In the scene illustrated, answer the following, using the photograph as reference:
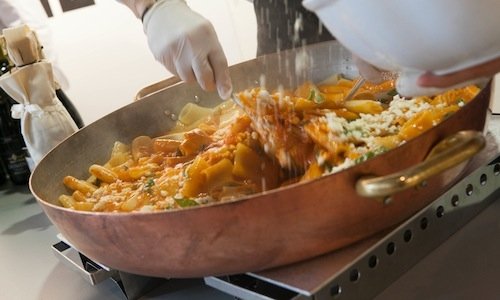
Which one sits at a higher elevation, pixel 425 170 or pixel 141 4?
pixel 141 4

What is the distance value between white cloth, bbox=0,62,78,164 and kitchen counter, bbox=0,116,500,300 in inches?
6.4

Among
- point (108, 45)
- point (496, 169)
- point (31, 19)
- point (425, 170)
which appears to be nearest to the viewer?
point (425, 170)

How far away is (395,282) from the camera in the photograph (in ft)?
Result: 2.19

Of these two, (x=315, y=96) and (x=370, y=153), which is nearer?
(x=370, y=153)

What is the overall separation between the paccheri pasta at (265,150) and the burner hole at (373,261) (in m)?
0.11

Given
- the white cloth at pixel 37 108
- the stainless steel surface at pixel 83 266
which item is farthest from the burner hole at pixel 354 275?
the white cloth at pixel 37 108

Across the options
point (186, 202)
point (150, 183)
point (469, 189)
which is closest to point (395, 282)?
point (469, 189)

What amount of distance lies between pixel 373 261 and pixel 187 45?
43cm

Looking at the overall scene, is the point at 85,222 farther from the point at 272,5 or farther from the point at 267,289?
the point at 272,5

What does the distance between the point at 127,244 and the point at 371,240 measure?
263 mm

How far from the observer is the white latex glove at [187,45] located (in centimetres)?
87

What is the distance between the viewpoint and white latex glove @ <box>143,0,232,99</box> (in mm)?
868

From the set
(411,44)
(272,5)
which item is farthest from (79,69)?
(411,44)

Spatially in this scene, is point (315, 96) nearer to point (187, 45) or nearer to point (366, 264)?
point (187, 45)
